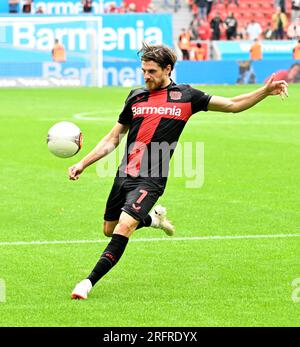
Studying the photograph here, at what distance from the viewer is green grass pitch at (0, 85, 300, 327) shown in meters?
7.97

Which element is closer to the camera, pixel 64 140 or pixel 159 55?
pixel 159 55

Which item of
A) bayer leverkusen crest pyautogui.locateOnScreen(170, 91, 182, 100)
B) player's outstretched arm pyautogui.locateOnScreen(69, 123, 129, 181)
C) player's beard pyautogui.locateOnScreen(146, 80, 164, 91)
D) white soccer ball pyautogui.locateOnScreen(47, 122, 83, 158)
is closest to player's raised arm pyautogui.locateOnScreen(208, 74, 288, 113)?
bayer leverkusen crest pyautogui.locateOnScreen(170, 91, 182, 100)

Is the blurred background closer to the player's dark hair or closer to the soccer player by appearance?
the soccer player

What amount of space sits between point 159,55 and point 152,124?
63cm

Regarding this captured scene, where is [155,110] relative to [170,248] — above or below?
above

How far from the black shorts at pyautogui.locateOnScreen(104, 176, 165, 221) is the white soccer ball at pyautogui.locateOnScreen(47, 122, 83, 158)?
0.54 meters

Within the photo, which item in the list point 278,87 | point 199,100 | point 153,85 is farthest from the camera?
point 199,100

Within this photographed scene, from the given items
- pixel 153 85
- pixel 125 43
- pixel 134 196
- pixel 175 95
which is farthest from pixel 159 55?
pixel 125 43

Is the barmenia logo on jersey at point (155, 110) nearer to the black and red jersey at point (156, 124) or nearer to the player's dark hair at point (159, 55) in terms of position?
the black and red jersey at point (156, 124)

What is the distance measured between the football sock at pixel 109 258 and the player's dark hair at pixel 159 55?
5.00 ft

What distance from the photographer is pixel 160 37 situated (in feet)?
150

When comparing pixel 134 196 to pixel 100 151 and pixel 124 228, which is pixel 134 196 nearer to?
pixel 124 228

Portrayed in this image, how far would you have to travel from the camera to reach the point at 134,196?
885 cm

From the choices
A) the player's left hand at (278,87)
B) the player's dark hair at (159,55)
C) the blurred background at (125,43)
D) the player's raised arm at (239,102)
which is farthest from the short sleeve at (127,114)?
the blurred background at (125,43)
